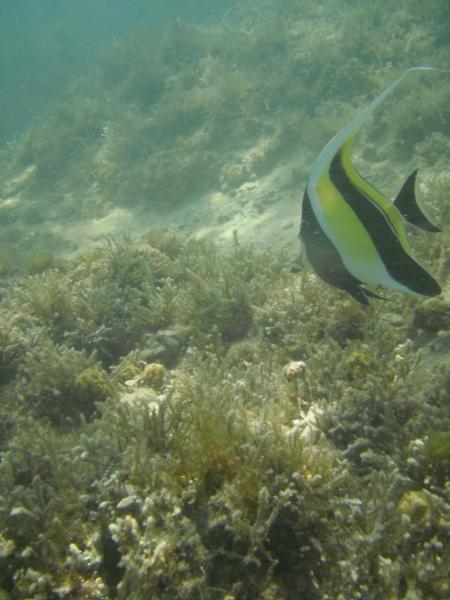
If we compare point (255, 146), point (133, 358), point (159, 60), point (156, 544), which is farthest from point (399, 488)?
point (159, 60)

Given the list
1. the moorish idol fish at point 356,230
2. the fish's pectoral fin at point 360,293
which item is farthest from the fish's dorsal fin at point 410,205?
the fish's pectoral fin at point 360,293

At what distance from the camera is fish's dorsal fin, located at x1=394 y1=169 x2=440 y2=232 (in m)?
1.56

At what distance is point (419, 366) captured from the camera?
2.90 metres

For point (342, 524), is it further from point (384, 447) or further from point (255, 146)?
point (255, 146)

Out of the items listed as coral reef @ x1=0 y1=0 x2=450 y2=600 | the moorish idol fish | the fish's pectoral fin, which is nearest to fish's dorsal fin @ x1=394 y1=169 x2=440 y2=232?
the moorish idol fish

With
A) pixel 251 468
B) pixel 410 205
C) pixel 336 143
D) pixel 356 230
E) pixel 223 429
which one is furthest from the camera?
pixel 223 429

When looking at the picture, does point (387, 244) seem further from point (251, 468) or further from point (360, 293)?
point (251, 468)

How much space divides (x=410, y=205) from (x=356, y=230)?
331 mm

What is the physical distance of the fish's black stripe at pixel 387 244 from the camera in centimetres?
139

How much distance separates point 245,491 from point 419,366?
1.56 meters

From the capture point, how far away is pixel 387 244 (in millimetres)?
1421

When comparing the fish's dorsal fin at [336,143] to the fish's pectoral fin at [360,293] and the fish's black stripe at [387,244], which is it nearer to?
Answer: the fish's black stripe at [387,244]

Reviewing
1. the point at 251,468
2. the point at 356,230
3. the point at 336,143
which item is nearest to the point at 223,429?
the point at 251,468

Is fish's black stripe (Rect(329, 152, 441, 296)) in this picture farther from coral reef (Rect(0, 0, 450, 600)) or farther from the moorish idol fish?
coral reef (Rect(0, 0, 450, 600))
